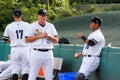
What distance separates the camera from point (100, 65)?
988 centimetres

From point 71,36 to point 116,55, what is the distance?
19.1 feet

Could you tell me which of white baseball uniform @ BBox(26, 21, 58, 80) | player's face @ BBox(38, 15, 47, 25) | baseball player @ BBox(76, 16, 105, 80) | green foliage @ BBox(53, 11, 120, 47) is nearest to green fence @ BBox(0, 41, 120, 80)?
baseball player @ BBox(76, 16, 105, 80)

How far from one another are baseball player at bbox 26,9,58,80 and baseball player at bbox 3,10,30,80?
1253 millimetres

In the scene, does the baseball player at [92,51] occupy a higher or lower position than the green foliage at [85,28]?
lower

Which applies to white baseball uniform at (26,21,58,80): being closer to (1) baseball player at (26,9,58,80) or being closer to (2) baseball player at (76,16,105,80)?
(1) baseball player at (26,9,58,80)

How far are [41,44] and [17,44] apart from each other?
1.46 meters

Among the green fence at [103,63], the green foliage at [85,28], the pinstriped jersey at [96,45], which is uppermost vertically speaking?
the green foliage at [85,28]

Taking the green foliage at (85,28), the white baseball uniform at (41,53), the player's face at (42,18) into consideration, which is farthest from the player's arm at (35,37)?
the green foliage at (85,28)

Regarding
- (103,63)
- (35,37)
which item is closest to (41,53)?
(35,37)

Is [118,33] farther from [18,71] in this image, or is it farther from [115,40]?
[18,71]

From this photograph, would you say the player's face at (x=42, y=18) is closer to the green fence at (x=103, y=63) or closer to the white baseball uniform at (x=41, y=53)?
the white baseball uniform at (x=41, y=53)

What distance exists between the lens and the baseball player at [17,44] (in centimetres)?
1123

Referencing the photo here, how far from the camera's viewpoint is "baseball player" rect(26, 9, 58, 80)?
9.85 metres

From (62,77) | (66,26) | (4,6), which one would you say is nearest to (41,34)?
(62,77)
